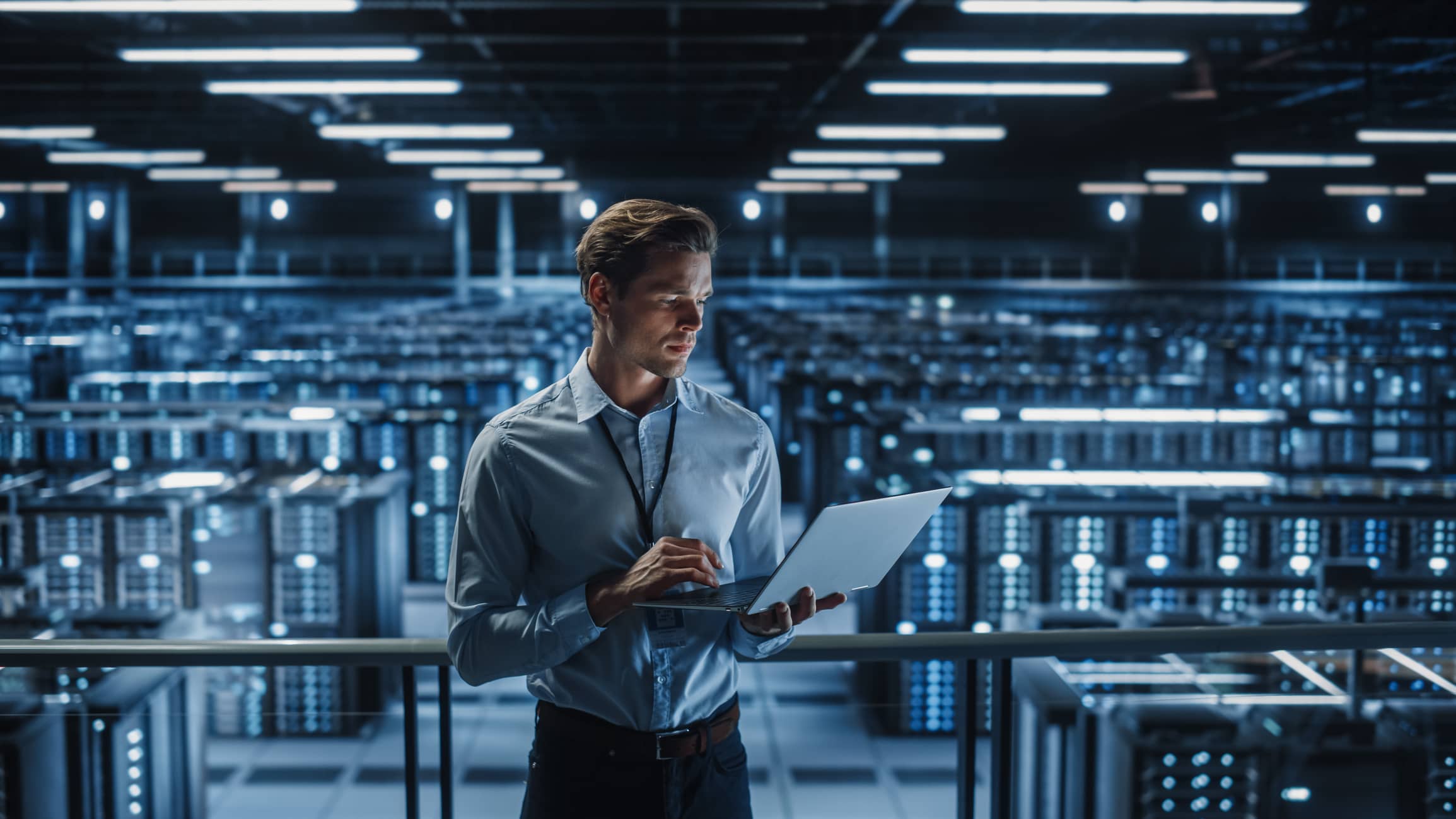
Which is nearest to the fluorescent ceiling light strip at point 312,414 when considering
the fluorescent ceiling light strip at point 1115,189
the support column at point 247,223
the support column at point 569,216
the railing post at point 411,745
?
the railing post at point 411,745

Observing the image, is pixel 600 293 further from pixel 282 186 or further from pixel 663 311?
pixel 282 186

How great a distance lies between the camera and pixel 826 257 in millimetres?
29438

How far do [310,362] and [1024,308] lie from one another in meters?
20.0

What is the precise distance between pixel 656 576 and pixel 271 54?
409 inches

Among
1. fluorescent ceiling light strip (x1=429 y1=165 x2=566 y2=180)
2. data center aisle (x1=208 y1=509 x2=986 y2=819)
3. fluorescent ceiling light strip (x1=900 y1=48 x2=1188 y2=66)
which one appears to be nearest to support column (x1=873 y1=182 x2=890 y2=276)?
fluorescent ceiling light strip (x1=429 y1=165 x2=566 y2=180)

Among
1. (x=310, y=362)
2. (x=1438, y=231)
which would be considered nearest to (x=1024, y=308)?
(x=1438, y=231)

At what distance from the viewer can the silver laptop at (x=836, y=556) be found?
1.34 meters

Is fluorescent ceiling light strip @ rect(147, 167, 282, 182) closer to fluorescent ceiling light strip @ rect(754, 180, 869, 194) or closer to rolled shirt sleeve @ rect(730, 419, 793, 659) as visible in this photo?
fluorescent ceiling light strip @ rect(754, 180, 869, 194)

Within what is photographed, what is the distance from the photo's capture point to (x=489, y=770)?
217 cm

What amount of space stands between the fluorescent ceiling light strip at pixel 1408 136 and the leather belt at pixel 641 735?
17.3 metres

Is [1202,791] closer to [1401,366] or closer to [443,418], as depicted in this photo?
[443,418]

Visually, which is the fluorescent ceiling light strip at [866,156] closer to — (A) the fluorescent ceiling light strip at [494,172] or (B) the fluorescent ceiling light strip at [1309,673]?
(A) the fluorescent ceiling light strip at [494,172]

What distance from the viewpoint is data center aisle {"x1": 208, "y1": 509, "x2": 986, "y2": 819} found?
2152 mm

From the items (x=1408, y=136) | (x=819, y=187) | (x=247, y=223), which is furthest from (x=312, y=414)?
(x=247, y=223)
